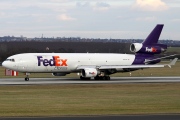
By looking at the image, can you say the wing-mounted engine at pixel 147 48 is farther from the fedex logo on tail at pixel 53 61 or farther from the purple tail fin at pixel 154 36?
the fedex logo on tail at pixel 53 61

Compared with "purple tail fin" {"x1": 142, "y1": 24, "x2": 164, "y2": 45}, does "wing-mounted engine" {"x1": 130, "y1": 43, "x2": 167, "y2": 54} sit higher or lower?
lower

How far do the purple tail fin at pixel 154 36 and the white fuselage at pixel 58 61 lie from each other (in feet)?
9.30

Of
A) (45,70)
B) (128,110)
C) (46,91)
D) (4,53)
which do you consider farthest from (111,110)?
(4,53)

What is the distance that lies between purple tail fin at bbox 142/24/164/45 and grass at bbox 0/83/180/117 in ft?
66.7


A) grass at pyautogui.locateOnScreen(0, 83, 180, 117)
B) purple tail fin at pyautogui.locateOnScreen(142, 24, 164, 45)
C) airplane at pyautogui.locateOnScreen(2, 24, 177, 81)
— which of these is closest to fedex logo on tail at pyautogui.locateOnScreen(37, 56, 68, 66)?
airplane at pyautogui.locateOnScreen(2, 24, 177, 81)

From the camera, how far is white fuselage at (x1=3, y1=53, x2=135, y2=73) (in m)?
58.3

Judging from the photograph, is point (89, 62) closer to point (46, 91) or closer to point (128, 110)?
point (46, 91)

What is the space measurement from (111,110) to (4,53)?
302 ft

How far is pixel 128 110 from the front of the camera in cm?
2936

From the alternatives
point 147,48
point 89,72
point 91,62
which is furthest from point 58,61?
point 147,48

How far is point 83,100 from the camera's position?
35.5m

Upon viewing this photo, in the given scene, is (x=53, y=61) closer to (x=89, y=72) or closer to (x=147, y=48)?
(x=89, y=72)

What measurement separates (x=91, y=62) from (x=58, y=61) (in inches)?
188

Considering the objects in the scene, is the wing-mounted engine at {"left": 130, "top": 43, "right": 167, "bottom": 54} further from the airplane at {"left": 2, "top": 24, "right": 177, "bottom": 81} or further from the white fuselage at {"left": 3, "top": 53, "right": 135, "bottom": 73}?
the white fuselage at {"left": 3, "top": 53, "right": 135, "bottom": 73}
